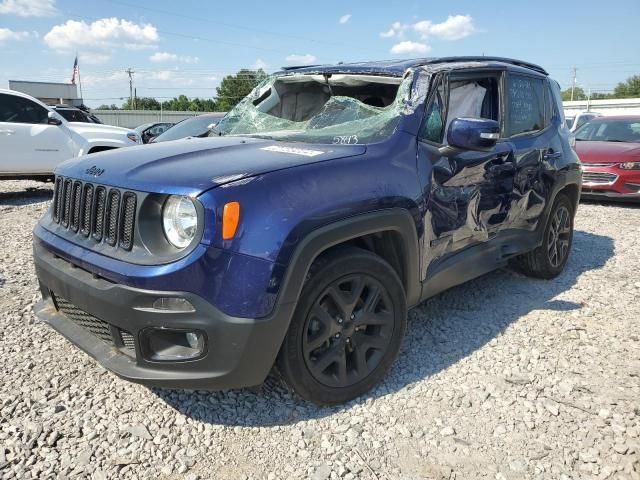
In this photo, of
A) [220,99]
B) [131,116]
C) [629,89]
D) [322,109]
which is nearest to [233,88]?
[220,99]

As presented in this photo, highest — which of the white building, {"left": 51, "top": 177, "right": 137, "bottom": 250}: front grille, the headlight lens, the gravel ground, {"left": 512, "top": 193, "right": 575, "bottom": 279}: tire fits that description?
the white building

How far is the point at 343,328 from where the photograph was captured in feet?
8.33

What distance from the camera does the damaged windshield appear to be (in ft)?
9.71

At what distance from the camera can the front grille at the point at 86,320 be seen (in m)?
2.35

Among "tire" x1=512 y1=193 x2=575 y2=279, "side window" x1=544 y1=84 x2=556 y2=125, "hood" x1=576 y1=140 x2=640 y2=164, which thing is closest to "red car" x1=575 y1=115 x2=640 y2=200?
"hood" x1=576 y1=140 x2=640 y2=164

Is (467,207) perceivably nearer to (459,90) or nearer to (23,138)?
(459,90)

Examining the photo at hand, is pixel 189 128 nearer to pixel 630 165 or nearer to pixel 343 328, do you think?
pixel 343 328

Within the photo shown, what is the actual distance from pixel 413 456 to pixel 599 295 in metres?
2.84

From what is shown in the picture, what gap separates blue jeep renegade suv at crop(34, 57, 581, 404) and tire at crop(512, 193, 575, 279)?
959mm

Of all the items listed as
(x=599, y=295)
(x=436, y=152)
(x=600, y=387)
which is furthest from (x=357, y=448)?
(x=599, y=295)

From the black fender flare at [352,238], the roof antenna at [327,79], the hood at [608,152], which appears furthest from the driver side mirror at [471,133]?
the hood at [608,152]

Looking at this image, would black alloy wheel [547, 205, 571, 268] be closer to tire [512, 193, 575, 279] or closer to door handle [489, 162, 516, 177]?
tire [512, 193, 575, 279]

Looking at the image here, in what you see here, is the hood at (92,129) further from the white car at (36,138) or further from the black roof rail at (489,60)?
the black roof rail at (489,60)

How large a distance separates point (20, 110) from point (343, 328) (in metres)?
8.33
